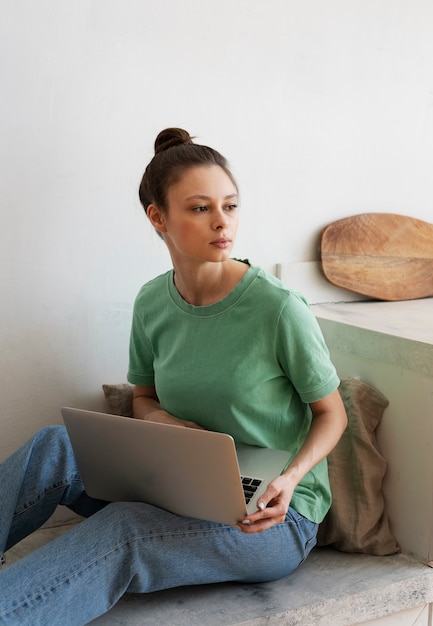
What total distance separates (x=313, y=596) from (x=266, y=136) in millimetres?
1023

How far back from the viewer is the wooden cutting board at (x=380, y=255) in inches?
79.5

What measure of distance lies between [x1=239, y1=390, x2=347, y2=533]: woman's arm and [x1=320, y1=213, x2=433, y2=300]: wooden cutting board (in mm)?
636

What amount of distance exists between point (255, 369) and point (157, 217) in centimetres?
33

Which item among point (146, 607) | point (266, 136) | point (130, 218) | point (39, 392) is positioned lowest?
point (146, 607)

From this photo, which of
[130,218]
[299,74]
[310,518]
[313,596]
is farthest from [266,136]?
[313,596]

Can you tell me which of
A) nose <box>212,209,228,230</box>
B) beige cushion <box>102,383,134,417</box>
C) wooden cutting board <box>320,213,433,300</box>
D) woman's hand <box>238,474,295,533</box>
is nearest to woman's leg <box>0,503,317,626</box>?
woman's hand <box>238,474,295,533</box>

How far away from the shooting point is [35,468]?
1494mm

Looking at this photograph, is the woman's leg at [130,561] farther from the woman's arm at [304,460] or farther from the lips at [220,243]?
the lips at [220,243]

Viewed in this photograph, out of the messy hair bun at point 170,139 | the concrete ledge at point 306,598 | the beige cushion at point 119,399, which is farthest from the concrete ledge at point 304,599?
the messy hair bun at point 170,139

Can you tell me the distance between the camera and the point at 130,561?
132 cm

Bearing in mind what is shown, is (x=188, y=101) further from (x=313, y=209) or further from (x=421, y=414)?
(x=421, y=414)

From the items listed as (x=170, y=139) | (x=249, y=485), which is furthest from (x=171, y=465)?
(x=170, y=139)

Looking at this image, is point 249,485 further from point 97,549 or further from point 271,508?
point 97,549

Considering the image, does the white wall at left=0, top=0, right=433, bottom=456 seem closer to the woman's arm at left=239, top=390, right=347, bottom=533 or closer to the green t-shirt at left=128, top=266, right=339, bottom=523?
the green t-shirt at left=128, top=266, right=339, bottom=523
